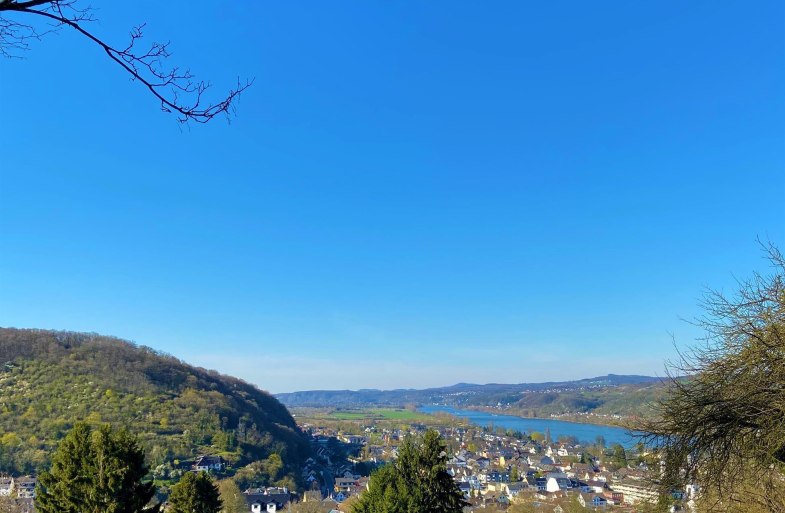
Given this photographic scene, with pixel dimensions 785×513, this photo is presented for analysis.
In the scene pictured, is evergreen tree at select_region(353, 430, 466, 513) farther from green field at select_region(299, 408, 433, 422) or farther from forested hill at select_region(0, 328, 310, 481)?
green field at select_region(299, 408, 433, 422)

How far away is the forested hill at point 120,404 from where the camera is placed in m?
45.9

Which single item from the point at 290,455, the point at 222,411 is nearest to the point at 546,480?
the point at 290,455

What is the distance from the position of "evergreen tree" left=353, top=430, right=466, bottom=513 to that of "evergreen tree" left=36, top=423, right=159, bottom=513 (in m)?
5.59

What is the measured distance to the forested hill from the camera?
45.9 m

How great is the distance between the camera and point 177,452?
47.2 meters

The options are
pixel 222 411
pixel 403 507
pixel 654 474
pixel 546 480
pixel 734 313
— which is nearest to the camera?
pixel 734 313

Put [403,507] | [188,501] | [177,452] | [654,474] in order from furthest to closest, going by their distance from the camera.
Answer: [177,452] → [188,501] → [403,507] → [654,474]

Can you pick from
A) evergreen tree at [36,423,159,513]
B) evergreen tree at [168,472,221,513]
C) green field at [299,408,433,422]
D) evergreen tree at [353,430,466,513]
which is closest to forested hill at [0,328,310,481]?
evergreen tree at [168,472,221,513]

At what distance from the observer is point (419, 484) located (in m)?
12.5

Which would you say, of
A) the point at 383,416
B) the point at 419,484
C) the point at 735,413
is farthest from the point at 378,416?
the point at 735,413

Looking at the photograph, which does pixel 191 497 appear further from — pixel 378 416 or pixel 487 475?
pixel 378 416

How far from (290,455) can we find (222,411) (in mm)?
10397

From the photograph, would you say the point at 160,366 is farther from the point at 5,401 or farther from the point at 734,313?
the point at 734,313

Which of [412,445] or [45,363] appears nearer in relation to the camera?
[412,445]
